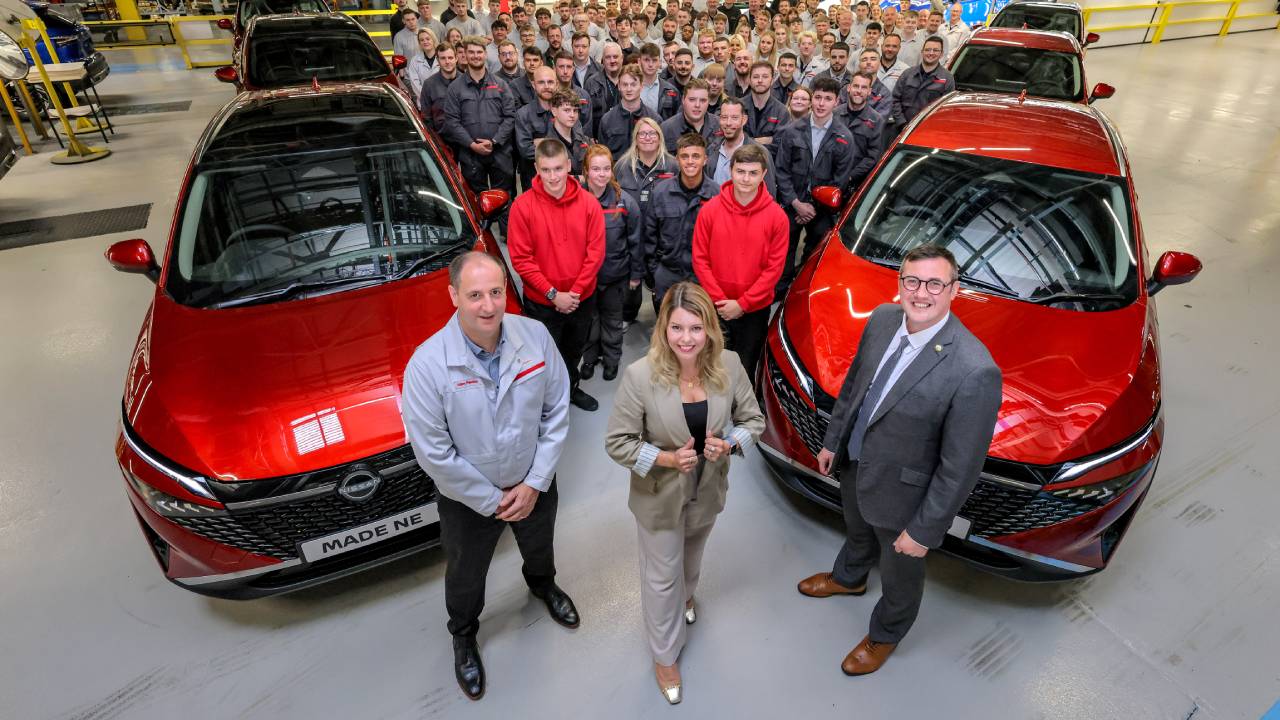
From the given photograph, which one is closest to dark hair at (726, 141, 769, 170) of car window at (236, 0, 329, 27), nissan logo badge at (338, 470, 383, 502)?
nissan logo badge at (338, 470, 383, 502)

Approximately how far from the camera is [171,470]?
207 cm

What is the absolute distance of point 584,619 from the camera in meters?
2.48

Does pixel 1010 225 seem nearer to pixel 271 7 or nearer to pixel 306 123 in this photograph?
pixel 306 123

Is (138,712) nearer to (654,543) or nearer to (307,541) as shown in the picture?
(307,541)

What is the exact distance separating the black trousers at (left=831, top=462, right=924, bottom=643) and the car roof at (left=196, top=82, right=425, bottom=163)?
2.76 meters

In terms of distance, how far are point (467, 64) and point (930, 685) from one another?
210 inches

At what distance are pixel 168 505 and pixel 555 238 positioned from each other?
1.90m

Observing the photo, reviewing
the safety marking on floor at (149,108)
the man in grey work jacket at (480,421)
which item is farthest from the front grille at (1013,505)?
the safety marking on floor at (149,108)

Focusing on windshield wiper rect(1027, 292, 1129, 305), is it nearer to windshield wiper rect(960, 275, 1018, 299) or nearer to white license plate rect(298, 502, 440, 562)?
windshield wiper rect(960, 275, 1018, 299)

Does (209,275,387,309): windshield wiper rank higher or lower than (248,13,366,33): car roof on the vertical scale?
lower

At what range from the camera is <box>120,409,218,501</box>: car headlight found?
203 centimetres

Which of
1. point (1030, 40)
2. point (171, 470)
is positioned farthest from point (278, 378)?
point (1030, 40)

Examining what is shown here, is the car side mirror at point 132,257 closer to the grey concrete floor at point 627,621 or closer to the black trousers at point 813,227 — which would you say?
the grey concrete floor at point 627,621

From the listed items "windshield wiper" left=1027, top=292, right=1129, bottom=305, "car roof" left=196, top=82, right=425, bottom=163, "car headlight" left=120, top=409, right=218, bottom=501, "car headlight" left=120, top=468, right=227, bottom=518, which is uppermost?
"car roof" left=196, top=82, right=425, bottom=163
